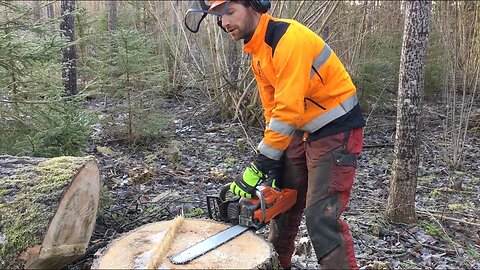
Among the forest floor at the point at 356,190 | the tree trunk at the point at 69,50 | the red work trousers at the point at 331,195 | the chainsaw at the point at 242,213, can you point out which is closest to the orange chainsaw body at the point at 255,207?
the chainsaw at the point at 242,213

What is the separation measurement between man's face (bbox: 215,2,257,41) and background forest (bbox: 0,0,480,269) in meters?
2.02

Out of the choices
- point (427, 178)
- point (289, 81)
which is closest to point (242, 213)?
point (289, 81)

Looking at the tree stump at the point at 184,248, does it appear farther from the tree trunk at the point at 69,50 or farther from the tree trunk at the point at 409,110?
the tree trunk at the point at 69,50

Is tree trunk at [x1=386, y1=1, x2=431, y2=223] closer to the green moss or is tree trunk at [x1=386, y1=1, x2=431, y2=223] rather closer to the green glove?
the green moss

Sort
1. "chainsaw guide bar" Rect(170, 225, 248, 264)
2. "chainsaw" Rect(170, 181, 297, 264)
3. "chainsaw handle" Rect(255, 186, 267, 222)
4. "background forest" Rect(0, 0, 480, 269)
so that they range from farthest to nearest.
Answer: "background forest" Rect(0, 0, 480, 269)
"chainsaw handle" Rect(255, 186, 267, 222)
"chainsaw" Rect(170, 181, 297, 264)
"chainsaw guide bar" Rect(170, 225, 248, 264)

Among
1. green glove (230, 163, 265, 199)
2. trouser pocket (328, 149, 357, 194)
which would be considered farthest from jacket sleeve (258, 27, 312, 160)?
trouser pocket (328, 149, 357, 194)

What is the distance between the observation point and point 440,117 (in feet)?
Result: 30.3

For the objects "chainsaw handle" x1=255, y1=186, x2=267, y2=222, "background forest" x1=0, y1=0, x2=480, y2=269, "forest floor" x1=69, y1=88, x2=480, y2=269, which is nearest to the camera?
"chainsaw handle" x1=255, y1=186, x2=267, y2=222

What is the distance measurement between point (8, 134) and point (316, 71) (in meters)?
3.74

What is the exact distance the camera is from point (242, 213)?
287 cm

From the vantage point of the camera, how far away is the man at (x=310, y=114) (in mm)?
2729

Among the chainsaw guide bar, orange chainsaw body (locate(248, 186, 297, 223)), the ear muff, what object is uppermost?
the ear muff

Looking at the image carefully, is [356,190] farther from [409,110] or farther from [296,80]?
[296,80]

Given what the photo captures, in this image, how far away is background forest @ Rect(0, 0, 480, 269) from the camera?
451cm
